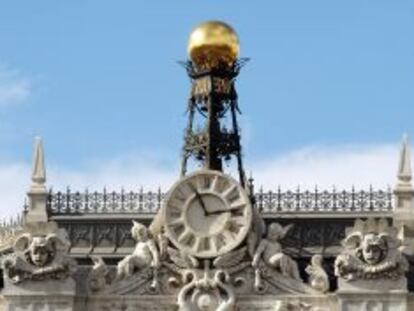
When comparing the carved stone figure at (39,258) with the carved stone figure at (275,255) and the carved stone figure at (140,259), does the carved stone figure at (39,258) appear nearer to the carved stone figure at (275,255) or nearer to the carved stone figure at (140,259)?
the carved stone figure at (140,259)

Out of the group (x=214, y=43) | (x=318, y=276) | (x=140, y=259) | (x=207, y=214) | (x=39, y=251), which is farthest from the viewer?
(x=214, y=43)

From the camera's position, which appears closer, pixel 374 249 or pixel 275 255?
pixel 374 249

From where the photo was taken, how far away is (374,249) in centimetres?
6359

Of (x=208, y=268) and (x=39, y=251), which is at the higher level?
(x=39, y=251)

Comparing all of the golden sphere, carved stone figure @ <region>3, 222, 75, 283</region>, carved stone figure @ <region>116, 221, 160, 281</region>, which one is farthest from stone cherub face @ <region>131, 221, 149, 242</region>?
the golden sphere

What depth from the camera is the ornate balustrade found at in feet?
228

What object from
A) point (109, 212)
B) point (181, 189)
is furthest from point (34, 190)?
point (181, 189)

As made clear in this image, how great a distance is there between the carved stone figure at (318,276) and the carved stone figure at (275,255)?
0.37 m

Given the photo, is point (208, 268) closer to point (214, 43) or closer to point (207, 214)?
point (207, 214)

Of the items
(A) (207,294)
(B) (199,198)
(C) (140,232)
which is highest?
(B) (199,198)

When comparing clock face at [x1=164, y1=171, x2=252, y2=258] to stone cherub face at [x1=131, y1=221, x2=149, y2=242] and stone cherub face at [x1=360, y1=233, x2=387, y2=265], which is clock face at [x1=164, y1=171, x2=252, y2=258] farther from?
stone cherub face at [x1=360, y1=233, x2=387, y2=265]

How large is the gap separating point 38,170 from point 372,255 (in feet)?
31.5

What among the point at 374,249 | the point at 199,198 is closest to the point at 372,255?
the point at 374,249

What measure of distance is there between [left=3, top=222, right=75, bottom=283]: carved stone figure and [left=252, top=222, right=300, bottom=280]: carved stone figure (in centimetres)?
460
